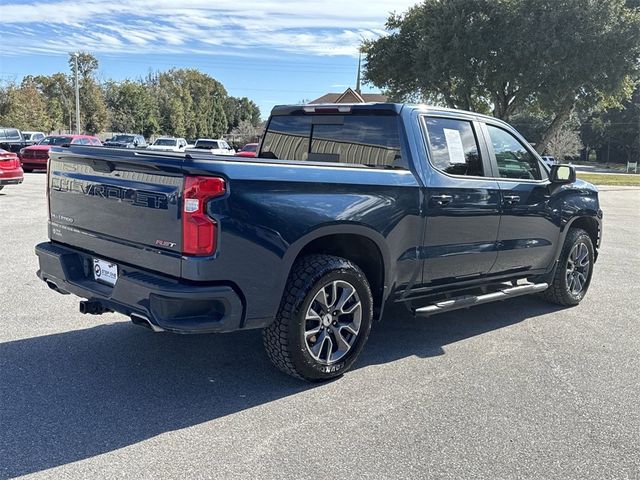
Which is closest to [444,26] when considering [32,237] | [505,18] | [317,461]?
[505,18]

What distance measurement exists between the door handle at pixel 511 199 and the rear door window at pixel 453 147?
341 millimetres

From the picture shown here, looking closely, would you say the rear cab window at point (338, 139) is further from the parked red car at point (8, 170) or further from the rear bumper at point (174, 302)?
the parked red car at point (8, 170)

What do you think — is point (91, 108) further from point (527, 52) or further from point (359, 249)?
point (359, 249)

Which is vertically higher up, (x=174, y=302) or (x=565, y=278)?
(x=174, y=302)

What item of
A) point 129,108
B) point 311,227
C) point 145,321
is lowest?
point 145,321

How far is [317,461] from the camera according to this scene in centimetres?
331

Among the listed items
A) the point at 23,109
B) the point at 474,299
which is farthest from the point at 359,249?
the point at 23,109

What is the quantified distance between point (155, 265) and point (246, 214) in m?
0.67

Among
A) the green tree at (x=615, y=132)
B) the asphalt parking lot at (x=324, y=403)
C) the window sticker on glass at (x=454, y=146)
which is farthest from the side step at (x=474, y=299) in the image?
the green tree at (x=615, y=132)

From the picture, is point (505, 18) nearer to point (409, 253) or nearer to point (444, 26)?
point (444, 26)

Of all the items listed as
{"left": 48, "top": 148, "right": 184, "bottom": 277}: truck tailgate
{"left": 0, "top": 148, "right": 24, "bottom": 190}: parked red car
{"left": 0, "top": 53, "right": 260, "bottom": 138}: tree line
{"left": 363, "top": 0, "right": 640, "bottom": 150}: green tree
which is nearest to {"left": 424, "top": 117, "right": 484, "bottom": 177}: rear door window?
{"left": 48, "top": 148, "right": 184, "bottom": 277}: truck tailgate

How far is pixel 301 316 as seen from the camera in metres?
4.10

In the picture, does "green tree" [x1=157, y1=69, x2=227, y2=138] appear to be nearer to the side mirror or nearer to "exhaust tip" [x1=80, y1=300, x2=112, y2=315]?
the side mirror

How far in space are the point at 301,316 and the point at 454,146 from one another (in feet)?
7.09
